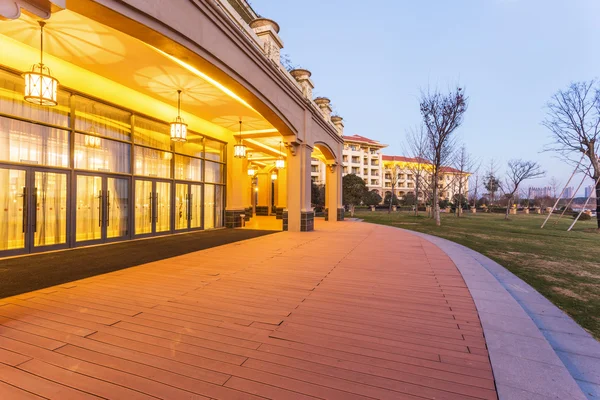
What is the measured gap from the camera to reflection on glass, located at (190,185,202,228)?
11189 mm

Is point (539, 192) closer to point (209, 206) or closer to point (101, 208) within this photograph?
point (209, 206)

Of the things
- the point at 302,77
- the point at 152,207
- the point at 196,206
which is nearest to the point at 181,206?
the point at 196,206

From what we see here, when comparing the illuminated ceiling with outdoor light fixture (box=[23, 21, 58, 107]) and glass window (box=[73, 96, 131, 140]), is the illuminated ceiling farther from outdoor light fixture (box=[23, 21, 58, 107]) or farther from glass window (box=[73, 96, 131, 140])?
outdoor light fixture (box=[23, 21, 58, 107])

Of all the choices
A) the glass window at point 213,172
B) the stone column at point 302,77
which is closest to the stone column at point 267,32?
the stone column at point 302,77

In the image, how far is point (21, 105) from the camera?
20.7ft

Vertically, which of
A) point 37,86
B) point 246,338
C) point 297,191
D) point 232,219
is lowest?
point 246,338

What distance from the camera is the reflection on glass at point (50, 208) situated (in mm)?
6504

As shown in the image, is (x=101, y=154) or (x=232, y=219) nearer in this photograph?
(x=101, y=154)

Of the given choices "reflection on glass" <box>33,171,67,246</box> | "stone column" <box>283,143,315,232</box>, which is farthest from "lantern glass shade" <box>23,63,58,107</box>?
"stone column" <box>283,143,315,232</box>

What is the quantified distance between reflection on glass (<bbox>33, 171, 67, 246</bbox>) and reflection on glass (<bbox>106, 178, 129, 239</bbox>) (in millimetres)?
1117

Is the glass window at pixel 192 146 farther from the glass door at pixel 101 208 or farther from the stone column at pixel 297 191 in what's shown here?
the stone column at pixel 297 191

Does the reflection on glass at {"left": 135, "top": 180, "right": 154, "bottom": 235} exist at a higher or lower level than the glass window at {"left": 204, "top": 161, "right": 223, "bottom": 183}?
lower

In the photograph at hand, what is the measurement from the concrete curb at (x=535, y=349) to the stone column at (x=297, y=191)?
732 cm

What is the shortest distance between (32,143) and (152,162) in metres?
3.29
